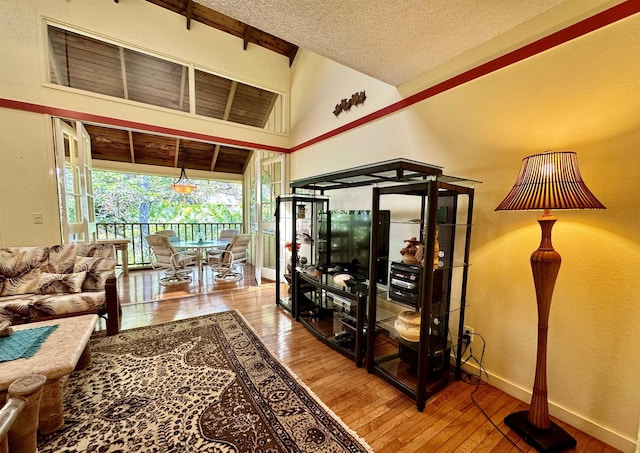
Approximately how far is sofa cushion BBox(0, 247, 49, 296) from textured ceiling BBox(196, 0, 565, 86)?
289cm

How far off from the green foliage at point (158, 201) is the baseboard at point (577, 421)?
21.2 ft

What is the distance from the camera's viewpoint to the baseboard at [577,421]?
1.34 m

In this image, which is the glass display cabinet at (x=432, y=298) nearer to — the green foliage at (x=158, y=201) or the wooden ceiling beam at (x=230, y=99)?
the wooden ceiling beam at (x=230, y=99)

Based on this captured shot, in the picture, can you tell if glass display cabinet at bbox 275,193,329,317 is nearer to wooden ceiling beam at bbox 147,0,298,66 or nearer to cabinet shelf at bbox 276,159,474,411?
cabinet shelf at bbox 276,159,474,411

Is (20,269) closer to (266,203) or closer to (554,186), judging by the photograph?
(266,203)

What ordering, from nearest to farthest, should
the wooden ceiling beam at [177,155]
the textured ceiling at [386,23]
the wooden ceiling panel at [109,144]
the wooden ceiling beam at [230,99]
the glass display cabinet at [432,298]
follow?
the textured ceiling at [386,23], the glass display cabinet at [432,298], the wooden ceiling beam at [230,99], the wooden ceiling panel at [109,144], the wooden ceiling beam at [177,155]

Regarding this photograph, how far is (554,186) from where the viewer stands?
4.10ft

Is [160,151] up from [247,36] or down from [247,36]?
down

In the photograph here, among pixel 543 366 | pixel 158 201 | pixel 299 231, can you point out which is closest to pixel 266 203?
pixel 299 231

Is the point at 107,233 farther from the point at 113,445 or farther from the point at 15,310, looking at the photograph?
the point at 113,445

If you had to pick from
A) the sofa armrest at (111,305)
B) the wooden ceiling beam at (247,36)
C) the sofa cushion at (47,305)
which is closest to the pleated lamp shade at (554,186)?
the sofa armrest at (111,305)

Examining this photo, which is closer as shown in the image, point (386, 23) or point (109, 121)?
point (386, 23)

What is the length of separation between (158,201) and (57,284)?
4.68 meters

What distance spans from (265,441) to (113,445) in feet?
2.59
